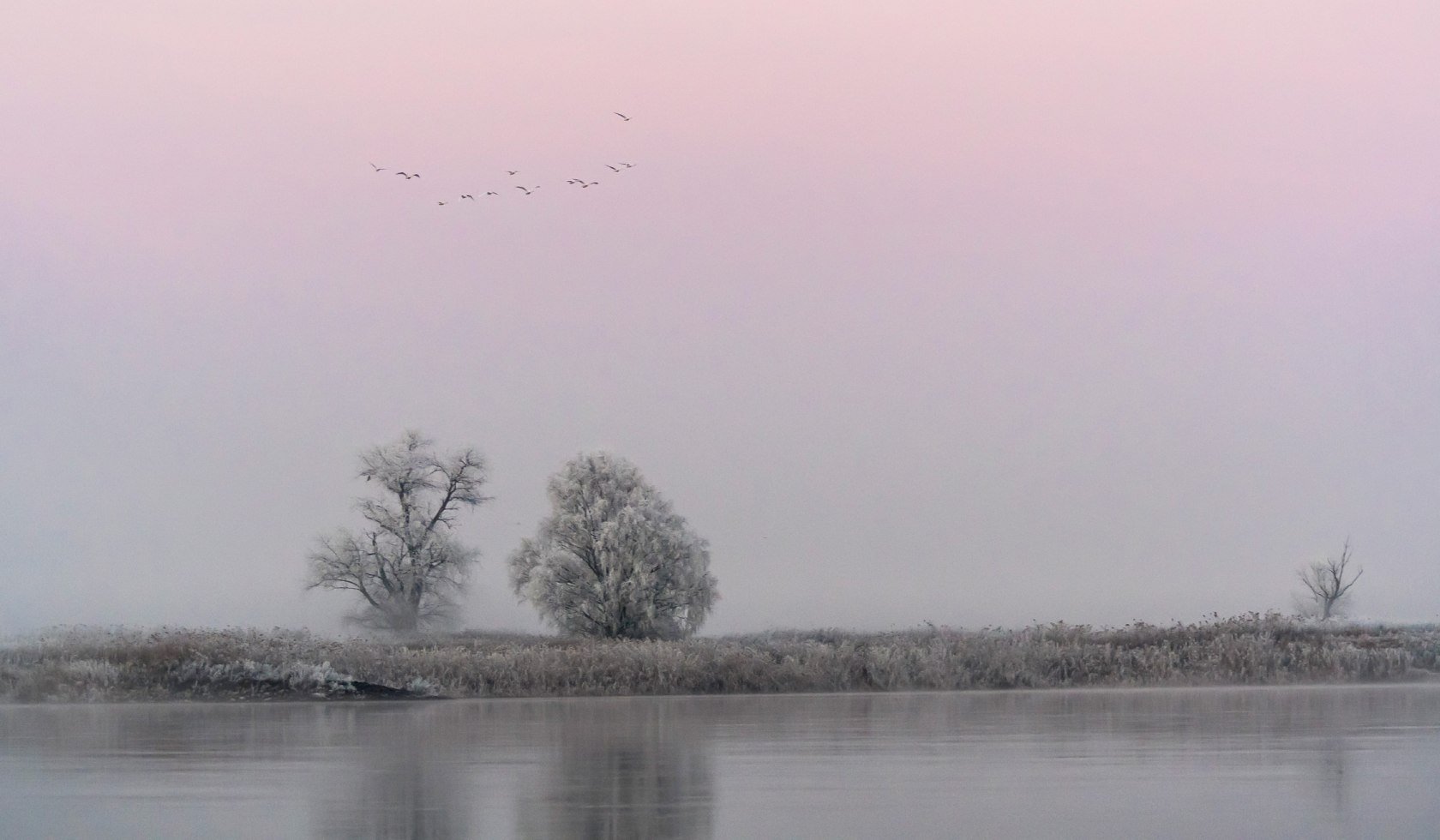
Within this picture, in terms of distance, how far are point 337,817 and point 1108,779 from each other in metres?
6.05

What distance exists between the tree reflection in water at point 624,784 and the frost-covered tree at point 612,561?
27.4 metres

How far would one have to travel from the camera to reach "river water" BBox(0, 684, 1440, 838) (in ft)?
32.4

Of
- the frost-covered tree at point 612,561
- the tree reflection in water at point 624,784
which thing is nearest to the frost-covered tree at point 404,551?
the frost-covered tree at point 612,561

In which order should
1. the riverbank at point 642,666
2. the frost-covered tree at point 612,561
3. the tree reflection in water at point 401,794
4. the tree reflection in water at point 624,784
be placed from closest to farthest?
the tree reflection in water at point 624,784, the tree reflection in water at point 401,794, the riverbank at point 642,666, the frost-covered tree at point 612,561

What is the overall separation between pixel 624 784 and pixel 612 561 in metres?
35.5

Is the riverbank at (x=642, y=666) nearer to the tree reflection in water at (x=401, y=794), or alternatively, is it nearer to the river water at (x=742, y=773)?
the river water at (x=742, y=773)

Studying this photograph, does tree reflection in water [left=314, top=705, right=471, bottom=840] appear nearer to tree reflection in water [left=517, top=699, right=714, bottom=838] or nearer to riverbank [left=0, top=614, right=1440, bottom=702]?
tree reflection in water [left=517, top=699, right=714, bottom=838]

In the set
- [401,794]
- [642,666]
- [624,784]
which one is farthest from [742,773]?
[642,666]

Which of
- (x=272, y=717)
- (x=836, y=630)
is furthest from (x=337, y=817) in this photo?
(x=836, y=630)

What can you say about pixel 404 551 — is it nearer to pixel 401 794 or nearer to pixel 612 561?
pixel 612 561

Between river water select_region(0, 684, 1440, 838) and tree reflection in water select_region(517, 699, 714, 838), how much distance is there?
0.04m

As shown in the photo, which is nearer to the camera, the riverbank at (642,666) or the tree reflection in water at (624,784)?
the tree reflection in water at (624,784)

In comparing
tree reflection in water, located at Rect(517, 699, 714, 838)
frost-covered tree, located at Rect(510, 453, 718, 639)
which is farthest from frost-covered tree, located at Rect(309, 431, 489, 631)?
tree reflection in water, located at Rect(517, 699, 714, 838)

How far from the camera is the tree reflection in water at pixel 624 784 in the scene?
384 inches
